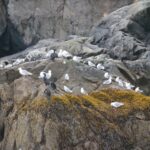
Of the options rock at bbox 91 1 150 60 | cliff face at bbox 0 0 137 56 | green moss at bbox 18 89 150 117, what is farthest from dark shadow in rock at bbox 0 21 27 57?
green moss at bbox 18 89 150 117

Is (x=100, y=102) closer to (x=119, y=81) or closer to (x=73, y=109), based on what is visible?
(x=73, y=109)

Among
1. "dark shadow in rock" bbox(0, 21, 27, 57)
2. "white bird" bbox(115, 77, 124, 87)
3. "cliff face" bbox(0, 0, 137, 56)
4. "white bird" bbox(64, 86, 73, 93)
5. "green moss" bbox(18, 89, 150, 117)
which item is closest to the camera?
"green moss" bbox(18, 89, 150, 117)

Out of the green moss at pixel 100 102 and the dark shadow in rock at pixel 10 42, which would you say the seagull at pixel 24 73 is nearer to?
the green moss at pixel 100 102

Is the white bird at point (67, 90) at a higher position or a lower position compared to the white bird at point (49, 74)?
lower

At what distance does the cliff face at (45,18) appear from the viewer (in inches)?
1292

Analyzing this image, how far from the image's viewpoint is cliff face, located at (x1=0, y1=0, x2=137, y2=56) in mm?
32812

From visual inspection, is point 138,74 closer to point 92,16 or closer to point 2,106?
point 2,106

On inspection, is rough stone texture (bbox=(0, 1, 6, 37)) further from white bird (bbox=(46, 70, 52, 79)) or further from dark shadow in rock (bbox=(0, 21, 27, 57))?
white bird (bbox=(46, 70, 52, 79))

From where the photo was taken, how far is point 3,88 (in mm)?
17812

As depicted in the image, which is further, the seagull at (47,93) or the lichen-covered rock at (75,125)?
the seagull at (47,93)

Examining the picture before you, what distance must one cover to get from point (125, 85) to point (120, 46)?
5891mm

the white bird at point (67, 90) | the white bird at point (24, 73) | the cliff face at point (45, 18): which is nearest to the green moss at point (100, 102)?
the white bird at point (67, 90)

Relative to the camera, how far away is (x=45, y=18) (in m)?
33.4

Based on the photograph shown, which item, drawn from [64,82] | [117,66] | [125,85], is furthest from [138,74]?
[64,82]
